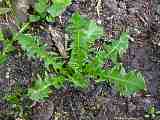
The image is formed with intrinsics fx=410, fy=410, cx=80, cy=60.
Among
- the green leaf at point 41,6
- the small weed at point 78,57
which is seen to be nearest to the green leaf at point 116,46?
the small weed at point 78,57

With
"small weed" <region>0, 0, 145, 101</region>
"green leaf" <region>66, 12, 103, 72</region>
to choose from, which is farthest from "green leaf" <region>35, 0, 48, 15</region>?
"green leaf" <region>66, 12, 103, 72</region>

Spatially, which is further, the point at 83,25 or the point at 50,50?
the point at 50,50

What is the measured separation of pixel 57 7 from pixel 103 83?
1.99 ft

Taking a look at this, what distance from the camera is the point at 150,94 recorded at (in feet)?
9.32

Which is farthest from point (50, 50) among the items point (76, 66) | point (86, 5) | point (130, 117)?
point (130, 117)

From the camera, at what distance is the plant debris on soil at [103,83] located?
8.98 feet

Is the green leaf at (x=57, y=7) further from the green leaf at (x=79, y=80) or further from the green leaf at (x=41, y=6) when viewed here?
the green leaf at (x=79, y=80)

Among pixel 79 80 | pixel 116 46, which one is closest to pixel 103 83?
pixel 79 80

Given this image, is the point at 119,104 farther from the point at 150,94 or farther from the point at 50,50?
the point at 50,50

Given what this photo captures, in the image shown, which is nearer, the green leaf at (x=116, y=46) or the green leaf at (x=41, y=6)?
the green leaf at (x=116, y=46)

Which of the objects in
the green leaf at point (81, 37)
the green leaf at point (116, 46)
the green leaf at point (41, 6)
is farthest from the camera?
the green leaf at point (41, 6)

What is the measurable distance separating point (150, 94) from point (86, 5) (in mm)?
780

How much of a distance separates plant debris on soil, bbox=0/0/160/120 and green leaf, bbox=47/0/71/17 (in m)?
0.09

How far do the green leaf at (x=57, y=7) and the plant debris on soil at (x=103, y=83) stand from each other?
9 cm
